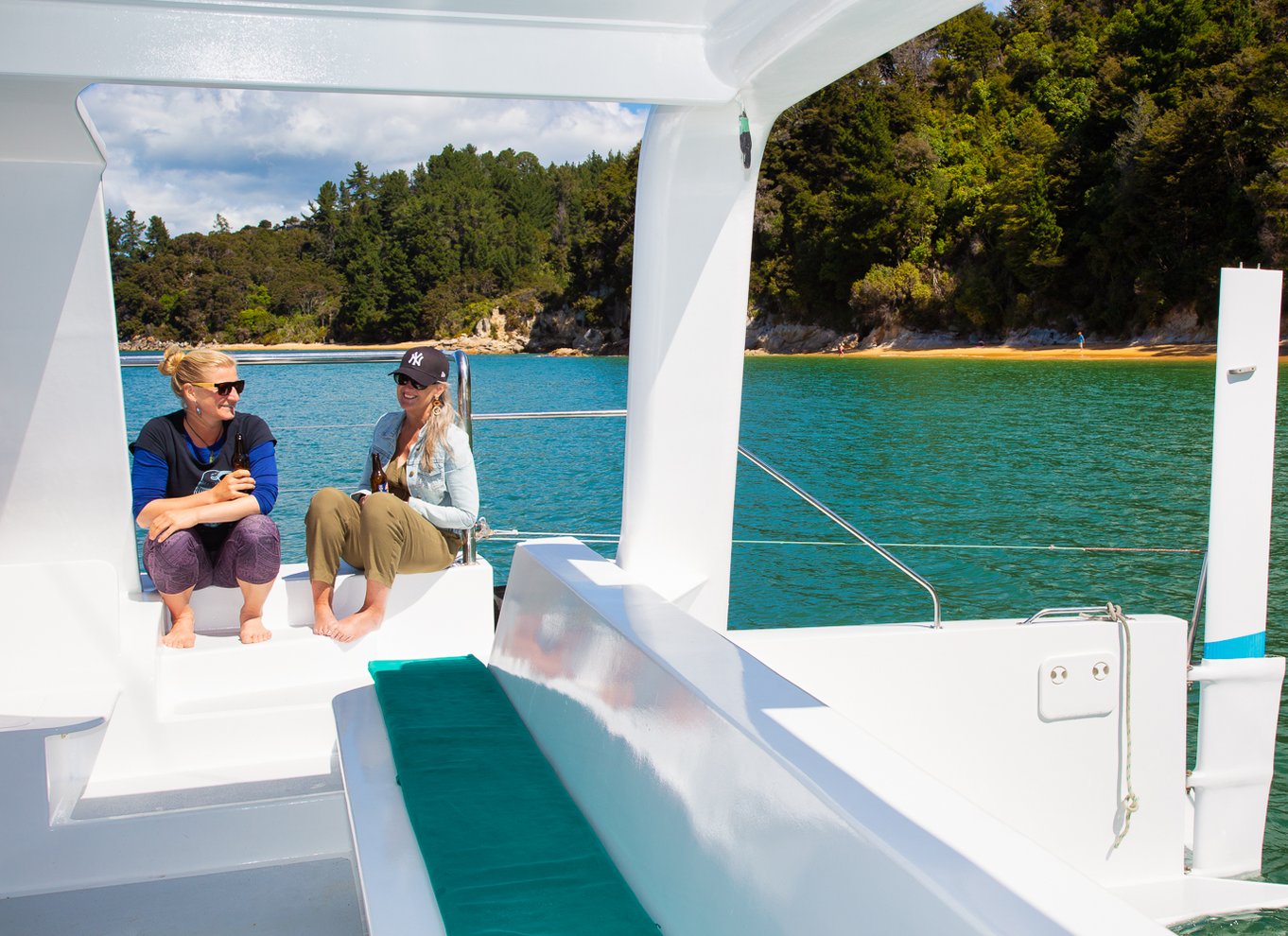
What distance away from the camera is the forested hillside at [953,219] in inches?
1346

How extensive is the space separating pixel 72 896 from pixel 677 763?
1.49 meters

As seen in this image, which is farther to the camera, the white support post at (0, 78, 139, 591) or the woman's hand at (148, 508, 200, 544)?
the woman's hand at (148, 508, 200, 544)

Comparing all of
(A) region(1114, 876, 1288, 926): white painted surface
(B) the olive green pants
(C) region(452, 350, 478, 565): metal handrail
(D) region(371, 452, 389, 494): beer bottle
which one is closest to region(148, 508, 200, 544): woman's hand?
(B) the olive green pants

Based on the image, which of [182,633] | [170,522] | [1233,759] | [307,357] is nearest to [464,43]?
→ [170,522]

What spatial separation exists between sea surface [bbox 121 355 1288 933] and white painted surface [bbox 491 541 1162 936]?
1.04 meters

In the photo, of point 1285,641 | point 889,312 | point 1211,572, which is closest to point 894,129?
point 889,312

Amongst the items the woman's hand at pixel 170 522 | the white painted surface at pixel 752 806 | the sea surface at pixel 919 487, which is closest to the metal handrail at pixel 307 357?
the sea surface at pixel 919 487

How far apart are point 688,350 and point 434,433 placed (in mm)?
845

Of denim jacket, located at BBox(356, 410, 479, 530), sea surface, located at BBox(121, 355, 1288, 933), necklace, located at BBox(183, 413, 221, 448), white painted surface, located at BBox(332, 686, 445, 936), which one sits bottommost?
sea surface, located at BBox(121, 355, 1288, 933)

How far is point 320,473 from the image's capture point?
12969 mm

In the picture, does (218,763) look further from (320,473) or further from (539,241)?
(539,241)

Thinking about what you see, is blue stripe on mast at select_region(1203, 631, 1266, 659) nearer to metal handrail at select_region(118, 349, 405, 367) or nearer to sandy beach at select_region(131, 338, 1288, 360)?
metal handrail at select_region(118, 349, 405, 367)

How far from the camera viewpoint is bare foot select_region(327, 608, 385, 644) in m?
2.92

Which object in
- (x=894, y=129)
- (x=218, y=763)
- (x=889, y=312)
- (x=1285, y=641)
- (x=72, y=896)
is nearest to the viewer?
(x=72, y=896)
